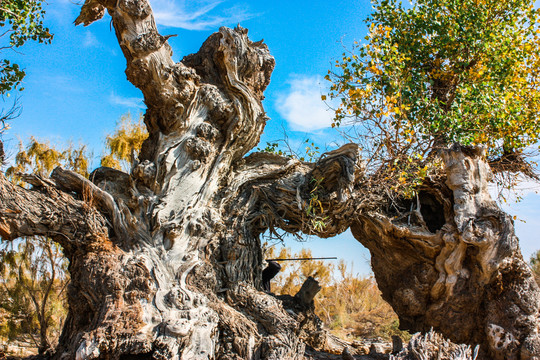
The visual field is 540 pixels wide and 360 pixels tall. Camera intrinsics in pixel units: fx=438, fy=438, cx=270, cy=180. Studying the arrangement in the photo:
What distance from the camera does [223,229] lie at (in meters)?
6.09

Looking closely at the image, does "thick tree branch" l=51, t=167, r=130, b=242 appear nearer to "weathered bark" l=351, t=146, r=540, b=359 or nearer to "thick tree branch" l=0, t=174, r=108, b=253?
"thick tree branch" l=0, t=174, r=108, b=253

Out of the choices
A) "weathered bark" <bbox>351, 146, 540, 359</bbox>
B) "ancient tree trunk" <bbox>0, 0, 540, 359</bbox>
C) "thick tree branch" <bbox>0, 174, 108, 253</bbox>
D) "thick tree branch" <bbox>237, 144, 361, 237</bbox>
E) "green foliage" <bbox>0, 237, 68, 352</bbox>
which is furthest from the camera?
"green foliage" <bbox>0, 237, 68, 352</bbox>

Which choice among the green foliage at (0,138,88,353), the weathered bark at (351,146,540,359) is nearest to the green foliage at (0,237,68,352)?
the green foliage at (0,138,88,353)

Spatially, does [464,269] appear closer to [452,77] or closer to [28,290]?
[452,77]

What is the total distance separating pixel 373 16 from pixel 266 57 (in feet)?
10.2

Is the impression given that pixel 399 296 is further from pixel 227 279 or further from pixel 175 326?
pixel 175 326

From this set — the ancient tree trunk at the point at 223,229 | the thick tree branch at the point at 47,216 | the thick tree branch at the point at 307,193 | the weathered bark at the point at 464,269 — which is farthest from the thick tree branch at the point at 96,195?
the weathered bark at the point at 464,269

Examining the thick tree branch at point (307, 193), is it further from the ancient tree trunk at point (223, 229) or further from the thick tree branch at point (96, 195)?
the thick tree branch at point (96, 195)

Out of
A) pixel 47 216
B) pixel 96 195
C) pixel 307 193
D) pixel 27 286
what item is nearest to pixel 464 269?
pixel 307 193

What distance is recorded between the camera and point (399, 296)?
6762 mm

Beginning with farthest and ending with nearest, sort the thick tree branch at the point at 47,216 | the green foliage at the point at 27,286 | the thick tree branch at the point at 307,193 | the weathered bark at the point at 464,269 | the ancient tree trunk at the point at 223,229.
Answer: the green foliage at the point at 27,286
the thick tree branch at the point at 307,193
the weathered bark at the point at 464,269
the ancient tree trunk at the point at 223,229
the thick tree branch at the point at 47,216

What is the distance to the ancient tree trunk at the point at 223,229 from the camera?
504 cm

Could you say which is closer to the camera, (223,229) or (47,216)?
(47,216)

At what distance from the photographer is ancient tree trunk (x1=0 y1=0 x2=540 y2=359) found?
5043 mm
